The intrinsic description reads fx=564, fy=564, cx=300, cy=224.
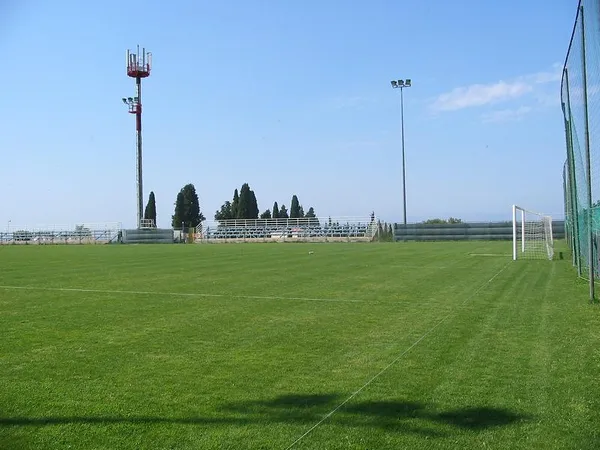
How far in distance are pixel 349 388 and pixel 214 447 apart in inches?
58.3

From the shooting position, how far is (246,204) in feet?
270

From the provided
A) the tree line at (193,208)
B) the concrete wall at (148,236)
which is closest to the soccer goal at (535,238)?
the concrete wall at (148,236)

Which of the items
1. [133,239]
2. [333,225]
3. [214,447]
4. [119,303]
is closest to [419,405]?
[214,447]

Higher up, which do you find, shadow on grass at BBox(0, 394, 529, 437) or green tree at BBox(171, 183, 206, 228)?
green tree at BBox(171, 183, 206, 228)

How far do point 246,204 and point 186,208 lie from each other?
346 inches

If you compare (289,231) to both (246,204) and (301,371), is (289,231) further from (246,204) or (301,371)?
(301,371)

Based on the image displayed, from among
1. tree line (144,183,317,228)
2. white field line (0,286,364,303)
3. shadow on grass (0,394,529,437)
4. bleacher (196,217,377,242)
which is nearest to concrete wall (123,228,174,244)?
bleacher (196,217,377,242)

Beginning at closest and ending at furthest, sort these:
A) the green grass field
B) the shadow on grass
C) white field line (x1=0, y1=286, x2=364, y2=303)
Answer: the green grass field, the shadow on grass, white field line (x1=0, y1=286, x2=364, y2=303)

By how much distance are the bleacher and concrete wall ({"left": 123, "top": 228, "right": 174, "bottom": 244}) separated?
3.61 m

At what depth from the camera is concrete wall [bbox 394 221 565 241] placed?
48.1 meters

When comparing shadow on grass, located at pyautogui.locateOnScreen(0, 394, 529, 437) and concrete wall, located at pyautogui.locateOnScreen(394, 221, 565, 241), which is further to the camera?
concrete wall, located at pyautogui.locateOnScreen(394, 221, 565, 241)

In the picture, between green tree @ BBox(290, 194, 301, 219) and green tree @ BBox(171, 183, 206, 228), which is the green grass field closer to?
green tree @ BBox(171, 183, 206, 228)

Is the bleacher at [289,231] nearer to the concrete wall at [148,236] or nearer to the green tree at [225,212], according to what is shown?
the concrete wall at [148,236]

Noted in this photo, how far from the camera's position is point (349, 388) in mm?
4602
